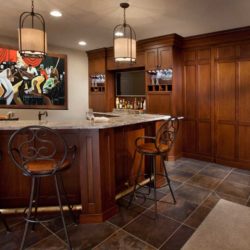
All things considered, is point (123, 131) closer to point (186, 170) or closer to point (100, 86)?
point (186, 170)

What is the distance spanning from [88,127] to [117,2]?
1868 mm

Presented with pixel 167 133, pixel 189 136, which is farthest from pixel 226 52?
pixel 167 133

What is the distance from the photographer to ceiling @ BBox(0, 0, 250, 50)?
314cm

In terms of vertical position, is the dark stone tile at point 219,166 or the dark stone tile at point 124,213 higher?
the dark stone tile at point 219,166

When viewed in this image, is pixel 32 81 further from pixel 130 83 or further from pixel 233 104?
pixel 233 104

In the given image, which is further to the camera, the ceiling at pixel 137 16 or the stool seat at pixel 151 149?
the ceiling at pixel 137 16

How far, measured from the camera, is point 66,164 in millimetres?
2121

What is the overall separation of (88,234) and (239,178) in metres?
2.78

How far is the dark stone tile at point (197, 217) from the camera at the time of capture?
246 cm

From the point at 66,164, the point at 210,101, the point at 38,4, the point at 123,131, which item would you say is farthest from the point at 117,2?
the point at 210,101

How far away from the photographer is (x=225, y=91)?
445 centimetres

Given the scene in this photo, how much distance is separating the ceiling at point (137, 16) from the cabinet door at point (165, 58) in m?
0.34

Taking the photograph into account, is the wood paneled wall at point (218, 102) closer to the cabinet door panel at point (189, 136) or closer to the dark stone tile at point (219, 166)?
the cabinet door panel at point (189, 136)

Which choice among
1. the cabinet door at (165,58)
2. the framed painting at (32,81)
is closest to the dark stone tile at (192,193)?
the cabinet door at (165,58)
